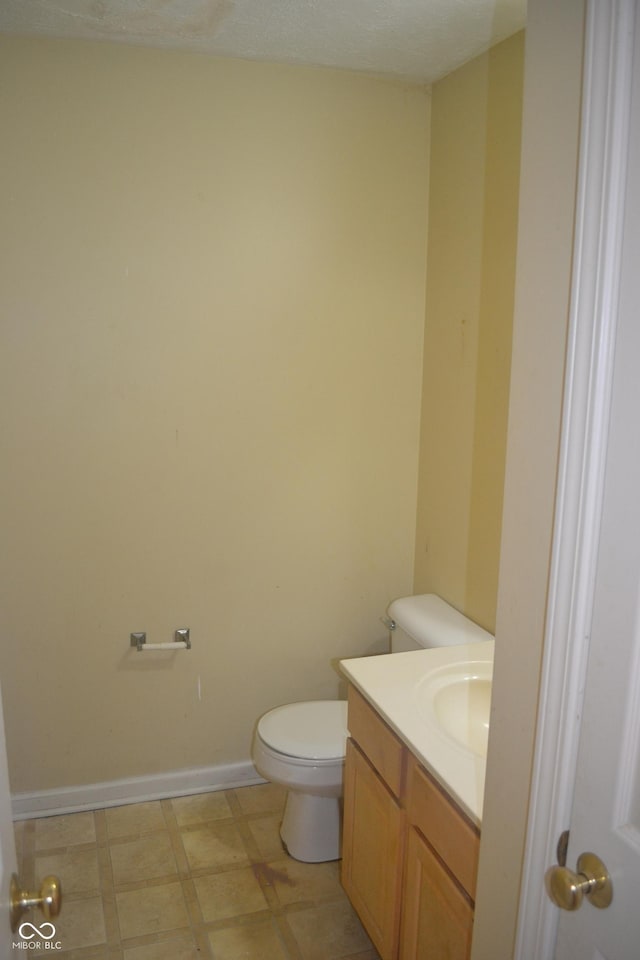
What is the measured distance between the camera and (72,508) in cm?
254

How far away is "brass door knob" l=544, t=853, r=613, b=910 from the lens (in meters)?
0.98

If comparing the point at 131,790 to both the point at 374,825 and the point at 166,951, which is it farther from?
the point at 374,825

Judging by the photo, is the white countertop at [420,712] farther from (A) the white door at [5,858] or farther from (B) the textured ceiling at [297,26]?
(B) the textured ceiling at [297,26]

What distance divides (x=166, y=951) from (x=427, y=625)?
121 centimetres

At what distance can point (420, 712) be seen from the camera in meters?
1.80

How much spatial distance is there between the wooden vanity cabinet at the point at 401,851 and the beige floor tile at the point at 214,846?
52cm

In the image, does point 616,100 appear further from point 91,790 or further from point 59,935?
point 91,790

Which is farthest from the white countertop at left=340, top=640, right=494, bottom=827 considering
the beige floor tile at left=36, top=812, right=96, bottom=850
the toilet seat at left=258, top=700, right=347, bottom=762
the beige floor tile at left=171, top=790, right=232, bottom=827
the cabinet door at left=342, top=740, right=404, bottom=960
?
Answer: the beige floor tile at left=36, top=812, right=96, bottom=850

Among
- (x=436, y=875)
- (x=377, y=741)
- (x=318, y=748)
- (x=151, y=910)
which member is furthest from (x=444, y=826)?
(x=151, y=910)

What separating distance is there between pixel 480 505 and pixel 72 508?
1.36 metres

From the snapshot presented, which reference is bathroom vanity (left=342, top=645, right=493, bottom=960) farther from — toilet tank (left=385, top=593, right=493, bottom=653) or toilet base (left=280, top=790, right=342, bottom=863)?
toilet base (left=280, top=790, right=342, bottom=863)

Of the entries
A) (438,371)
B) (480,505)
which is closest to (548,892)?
(480,505)

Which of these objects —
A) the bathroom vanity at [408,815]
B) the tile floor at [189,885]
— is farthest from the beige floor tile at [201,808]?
the bathroom vanity at [408,815]

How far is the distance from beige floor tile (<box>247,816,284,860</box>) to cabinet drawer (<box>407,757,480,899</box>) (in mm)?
1001
